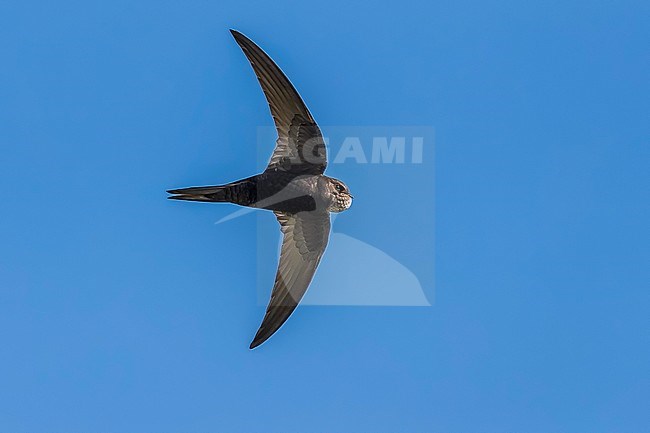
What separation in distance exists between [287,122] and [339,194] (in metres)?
0.63

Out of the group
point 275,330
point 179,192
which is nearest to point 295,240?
point 275,330

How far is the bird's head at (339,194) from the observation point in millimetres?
6500

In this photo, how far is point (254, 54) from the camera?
21.1 ft

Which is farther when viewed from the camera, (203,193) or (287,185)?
(287,185)

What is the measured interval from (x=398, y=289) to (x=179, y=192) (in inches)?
88.2

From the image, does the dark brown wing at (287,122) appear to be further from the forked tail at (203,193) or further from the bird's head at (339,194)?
the forked tail at (203,193)

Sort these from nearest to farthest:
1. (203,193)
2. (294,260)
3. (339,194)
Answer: (203,193)
(339,194)
(294,260)

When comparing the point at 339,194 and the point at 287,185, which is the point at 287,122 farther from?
the point at 339,194

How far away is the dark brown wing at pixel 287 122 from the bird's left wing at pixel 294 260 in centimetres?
39

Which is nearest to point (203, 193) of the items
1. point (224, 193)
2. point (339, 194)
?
point (224, 193)

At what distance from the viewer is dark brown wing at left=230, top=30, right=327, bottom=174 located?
639 centimetres

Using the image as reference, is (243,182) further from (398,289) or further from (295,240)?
(398,289)

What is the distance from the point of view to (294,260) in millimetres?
6875

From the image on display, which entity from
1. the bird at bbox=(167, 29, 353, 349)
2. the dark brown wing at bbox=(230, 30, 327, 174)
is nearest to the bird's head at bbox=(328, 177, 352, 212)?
the bird at bbox=(167, 29, 353, 349)
